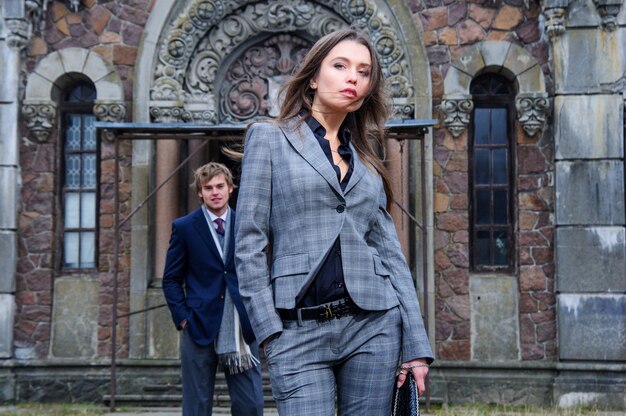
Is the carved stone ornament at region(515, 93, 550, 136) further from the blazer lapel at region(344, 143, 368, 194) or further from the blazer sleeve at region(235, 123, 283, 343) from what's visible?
the blazer sleeve at region(235, 123, 283, 343)

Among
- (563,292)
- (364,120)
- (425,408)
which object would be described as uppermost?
(364,120)

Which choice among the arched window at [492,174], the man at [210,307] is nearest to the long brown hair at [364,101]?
the man at [210,307]

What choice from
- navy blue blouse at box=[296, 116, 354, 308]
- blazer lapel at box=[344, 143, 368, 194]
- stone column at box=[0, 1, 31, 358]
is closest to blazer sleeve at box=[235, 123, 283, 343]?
navy blue blouse at box=[296, 116, 354, 308]

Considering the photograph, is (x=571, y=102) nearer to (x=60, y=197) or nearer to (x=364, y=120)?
(x=60, y=197)

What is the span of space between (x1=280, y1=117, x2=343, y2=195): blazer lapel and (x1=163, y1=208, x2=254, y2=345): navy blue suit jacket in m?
2.56

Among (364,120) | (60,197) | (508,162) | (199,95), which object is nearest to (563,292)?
(508,162)

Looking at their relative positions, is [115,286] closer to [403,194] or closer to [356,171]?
[403,194]

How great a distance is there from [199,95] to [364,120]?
6.65 metres

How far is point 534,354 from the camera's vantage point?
951 centimetres

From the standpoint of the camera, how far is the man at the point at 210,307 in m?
5.66

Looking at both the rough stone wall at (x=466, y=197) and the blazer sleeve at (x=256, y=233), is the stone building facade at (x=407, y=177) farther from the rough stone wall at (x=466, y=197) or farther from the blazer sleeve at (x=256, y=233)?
the blazer sleeve at (x=256, y=233)

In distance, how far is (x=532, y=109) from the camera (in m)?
9.52

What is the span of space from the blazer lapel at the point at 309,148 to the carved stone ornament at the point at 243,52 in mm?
6471

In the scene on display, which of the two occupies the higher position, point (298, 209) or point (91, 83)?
point (91, 83)
